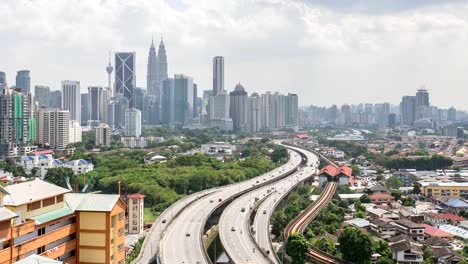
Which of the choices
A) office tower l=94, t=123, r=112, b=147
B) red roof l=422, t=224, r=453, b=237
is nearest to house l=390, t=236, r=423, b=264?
red roof l=422, t=224, r=453, b=237

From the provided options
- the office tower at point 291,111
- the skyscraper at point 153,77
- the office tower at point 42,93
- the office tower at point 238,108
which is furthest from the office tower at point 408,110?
the office tower at point 42,93

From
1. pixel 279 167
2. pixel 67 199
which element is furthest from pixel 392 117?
pixel 67 199

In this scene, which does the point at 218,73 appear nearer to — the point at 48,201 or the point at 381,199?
the point at 381,199

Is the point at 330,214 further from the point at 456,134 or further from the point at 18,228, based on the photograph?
the point at 456,134

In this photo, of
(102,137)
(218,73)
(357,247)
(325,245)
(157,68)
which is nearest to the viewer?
(357,247)

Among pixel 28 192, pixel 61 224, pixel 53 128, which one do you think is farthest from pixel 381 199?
pixel 53 128

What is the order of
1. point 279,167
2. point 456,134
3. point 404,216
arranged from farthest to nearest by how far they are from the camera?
1. point 456,134
2. point 279,167
3. point 404,216
